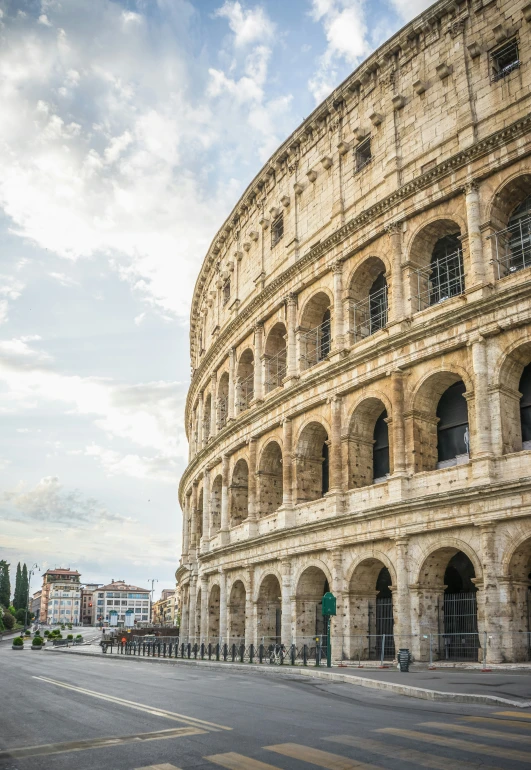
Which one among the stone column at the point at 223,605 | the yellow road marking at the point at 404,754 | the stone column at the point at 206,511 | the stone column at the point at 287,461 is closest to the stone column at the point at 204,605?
the stone column at the point at 206,511

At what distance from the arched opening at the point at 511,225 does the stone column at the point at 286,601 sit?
13542mm

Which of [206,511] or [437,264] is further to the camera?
[206,511]

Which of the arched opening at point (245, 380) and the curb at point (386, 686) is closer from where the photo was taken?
the curb at point (386, 686)

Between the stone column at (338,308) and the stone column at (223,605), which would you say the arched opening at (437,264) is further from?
the stone column at (223,605)

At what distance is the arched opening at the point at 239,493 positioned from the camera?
35.9 meters

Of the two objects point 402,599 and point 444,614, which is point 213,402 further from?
point 444,614

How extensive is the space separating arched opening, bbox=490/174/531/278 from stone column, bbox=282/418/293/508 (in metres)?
10.8

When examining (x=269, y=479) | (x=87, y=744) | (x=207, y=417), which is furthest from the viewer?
(x=207, y=417)

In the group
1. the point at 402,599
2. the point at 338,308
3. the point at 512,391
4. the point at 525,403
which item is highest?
the point at 338,308

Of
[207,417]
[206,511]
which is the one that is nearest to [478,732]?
[206,511]

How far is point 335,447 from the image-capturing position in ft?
89.0

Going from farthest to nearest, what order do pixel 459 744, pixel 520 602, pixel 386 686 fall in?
pixel 520 602, pixel 386 686, pixel 459 744

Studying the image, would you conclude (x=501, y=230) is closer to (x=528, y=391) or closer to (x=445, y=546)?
(x=528, y=391)

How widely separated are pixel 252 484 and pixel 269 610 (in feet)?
17.6
